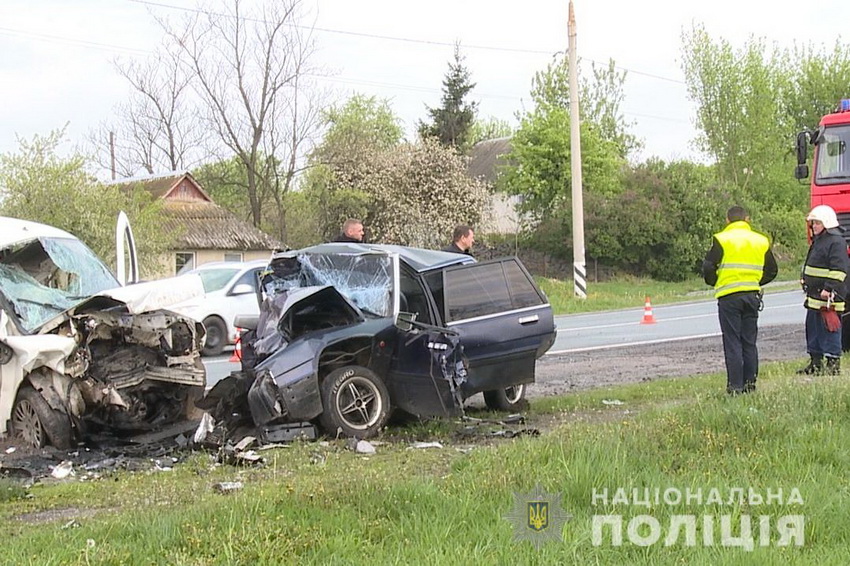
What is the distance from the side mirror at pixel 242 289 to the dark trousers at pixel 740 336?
1102 cm

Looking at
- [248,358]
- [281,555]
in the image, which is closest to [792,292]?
[248,358]

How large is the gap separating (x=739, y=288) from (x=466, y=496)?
4525 millimetres

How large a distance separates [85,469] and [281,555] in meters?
3.74

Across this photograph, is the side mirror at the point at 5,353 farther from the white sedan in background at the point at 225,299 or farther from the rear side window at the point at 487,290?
the white sedan in background at the point at 225,299

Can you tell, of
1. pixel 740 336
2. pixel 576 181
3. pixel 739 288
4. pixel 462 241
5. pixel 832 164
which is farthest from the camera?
pixel 576 181

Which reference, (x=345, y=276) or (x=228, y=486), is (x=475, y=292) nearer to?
(x=345, y=276)

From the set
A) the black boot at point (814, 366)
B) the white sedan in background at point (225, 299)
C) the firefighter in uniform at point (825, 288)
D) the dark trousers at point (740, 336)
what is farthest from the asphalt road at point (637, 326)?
the dark trousers at point (740, 336)

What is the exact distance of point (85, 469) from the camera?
744cm

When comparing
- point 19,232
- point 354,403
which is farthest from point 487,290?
point 19,232

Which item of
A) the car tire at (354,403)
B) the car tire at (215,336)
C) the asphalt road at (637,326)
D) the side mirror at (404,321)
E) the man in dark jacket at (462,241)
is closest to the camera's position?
the car tire at (354,403)

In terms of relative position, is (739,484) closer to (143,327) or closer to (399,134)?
(143,327)

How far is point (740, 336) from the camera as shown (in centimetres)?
876

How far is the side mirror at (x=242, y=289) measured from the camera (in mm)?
17828

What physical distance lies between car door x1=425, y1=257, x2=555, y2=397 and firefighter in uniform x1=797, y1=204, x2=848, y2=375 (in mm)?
2897
